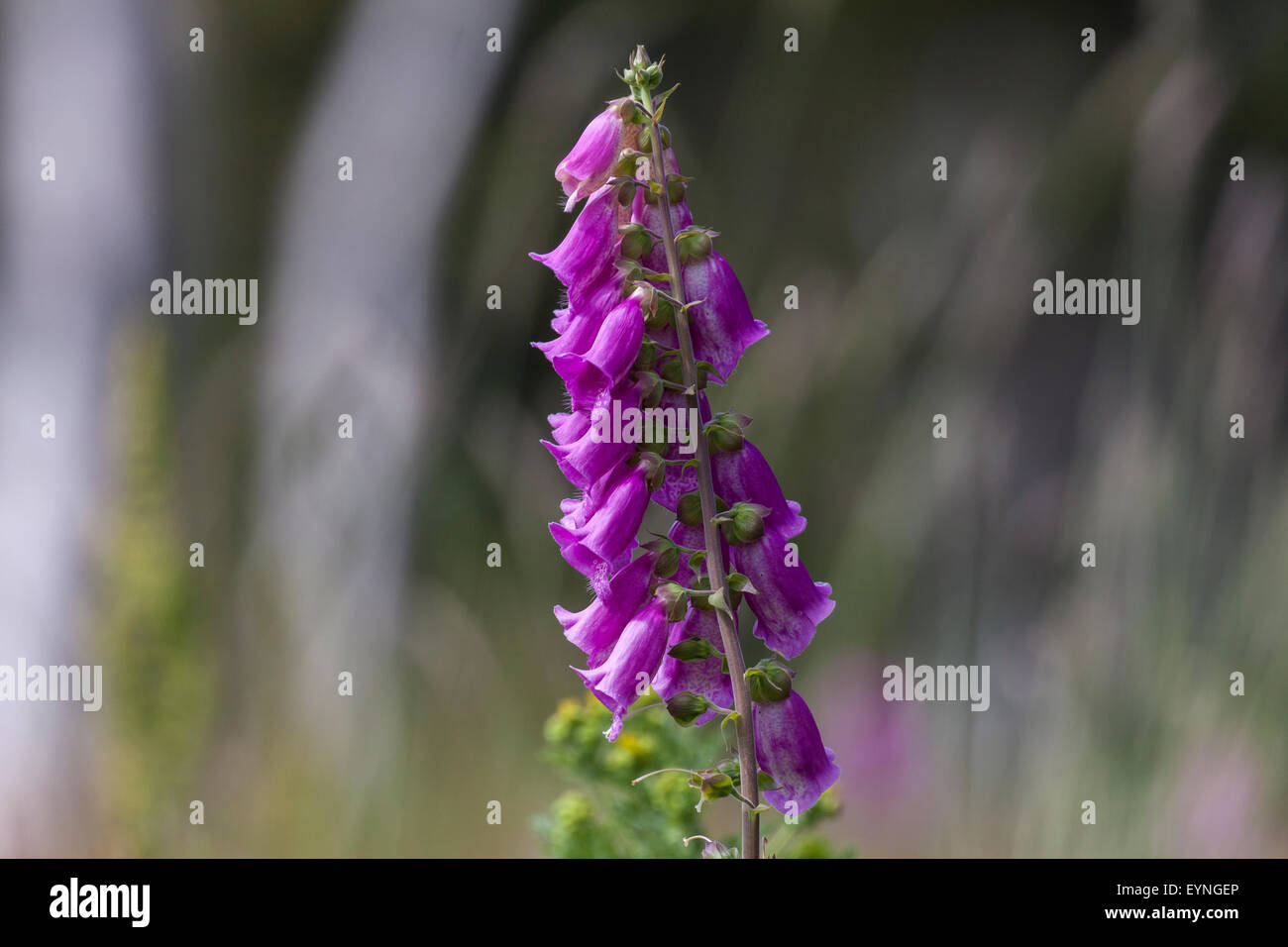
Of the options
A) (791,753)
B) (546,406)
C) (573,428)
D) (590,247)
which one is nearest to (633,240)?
(590,247)

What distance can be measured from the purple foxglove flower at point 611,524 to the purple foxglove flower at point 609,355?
7cm

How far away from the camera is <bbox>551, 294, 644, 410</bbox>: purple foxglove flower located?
781mm

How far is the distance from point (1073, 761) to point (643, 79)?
1.65 metres

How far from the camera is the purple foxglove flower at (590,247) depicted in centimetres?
84

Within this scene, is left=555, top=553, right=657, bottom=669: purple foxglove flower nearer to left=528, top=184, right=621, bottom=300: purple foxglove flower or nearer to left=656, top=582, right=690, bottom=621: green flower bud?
left=656, top=582, right=690, bottom=621: green flower bud

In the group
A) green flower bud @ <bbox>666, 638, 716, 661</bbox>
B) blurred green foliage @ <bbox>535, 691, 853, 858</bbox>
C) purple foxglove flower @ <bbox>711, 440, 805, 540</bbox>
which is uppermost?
purple foxglove flower @ <bbox>711, 440, 805, 540</bbox>

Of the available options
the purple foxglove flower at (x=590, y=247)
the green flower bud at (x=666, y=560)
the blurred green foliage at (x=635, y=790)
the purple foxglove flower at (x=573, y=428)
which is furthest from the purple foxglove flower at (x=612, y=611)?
the blurred green foliage at (x=635, y=790)

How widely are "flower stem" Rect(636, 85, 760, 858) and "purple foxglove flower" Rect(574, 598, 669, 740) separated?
5cm

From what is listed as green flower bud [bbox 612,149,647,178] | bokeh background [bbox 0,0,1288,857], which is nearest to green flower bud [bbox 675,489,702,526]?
green flower bud [bbox 612,149,647,178]

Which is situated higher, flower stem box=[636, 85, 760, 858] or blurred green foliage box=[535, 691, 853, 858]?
flower stem box=[636, 85, 760, 858]

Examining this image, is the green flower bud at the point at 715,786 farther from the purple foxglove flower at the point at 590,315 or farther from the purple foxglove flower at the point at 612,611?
the purple foxglove flower at the point at 590,315

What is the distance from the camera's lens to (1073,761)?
78.7 inches

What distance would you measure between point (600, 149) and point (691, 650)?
39 cm

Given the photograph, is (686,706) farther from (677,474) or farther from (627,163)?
(627,163)
